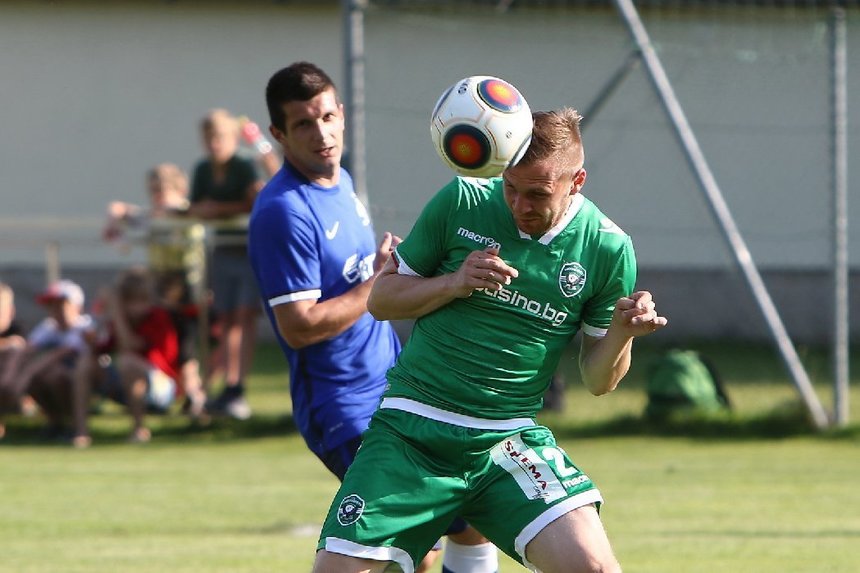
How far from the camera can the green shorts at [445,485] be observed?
517 centimetres

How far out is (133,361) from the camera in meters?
13.0

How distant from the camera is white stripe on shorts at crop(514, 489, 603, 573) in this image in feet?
16.9

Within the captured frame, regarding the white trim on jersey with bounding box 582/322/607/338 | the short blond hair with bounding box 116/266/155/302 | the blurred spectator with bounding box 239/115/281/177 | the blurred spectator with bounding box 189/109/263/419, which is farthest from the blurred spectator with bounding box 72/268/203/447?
the white trim on jersey with bounding box 582/322/607/338

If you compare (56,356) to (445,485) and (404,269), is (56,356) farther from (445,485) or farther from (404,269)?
(445,485)

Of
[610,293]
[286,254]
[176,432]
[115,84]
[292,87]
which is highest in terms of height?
[292,87]

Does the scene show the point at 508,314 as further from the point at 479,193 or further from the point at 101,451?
the point at 101,451

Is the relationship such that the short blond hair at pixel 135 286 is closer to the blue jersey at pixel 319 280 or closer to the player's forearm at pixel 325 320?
the blue jersey at pixel 319 280

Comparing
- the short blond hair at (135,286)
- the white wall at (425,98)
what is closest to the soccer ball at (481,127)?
the white wall at (425,98)

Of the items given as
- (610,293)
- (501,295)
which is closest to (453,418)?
(501,295)

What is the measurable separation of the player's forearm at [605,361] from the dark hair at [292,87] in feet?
5.60

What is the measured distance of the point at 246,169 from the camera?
13.5 m

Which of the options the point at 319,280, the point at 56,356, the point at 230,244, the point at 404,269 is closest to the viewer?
the point at 404,269

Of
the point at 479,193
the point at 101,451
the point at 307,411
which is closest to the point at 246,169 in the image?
the point at 101,451

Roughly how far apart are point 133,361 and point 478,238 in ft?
27.0
